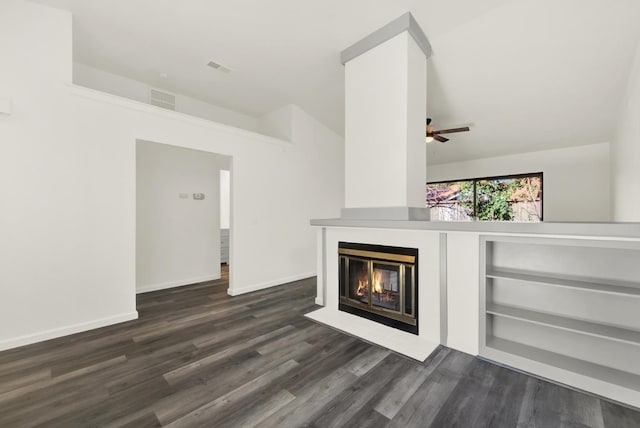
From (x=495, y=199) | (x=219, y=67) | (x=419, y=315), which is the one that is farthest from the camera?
(x=495, y=199)

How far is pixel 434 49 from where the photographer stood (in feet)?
11.3

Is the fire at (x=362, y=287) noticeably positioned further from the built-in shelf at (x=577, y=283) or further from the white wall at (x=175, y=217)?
the white wall at (x=175, y=217)

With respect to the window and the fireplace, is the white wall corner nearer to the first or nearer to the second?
the fireplace

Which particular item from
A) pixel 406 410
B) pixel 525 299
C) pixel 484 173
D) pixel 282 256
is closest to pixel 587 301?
pixel 525 299

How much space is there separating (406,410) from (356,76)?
3529mm

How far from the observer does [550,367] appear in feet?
6.72

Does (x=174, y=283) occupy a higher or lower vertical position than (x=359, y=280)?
lower

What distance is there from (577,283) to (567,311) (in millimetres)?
336

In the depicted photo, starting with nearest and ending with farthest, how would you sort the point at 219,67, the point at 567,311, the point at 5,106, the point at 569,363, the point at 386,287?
the point at 569,363 → the point at 567,311 → the point at 5,106 → the point at 386,287 → the point at 219,67

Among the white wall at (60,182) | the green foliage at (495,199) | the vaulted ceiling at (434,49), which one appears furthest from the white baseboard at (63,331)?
A: the green foliage at (495,199)

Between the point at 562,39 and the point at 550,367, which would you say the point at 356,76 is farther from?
the point at 550,367

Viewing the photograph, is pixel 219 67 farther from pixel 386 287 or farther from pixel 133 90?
pixel 386 287

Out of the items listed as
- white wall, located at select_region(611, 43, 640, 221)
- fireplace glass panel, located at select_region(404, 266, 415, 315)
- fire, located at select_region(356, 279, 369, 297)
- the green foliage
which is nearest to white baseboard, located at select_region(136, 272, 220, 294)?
fire, located at select_region(356, 279, 369, 297)

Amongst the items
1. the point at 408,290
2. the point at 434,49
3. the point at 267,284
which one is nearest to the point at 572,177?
the point at 434,49
